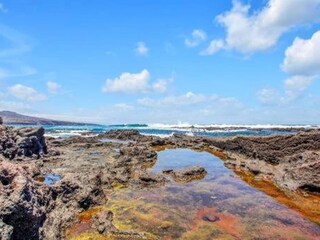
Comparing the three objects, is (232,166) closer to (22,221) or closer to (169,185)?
(169,185)

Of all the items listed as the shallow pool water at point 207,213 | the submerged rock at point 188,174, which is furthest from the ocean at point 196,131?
the shallow pool water at point 207,213

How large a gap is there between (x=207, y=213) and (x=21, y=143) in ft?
57.6

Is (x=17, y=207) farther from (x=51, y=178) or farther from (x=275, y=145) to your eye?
(x=275, y=145)

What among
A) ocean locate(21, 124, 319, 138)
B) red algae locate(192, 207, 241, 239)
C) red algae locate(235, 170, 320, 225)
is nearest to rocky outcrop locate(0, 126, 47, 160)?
red algae locate(192, 207, 241, 239)

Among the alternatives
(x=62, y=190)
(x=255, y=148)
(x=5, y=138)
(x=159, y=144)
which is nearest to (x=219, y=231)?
(x=62, y=190)

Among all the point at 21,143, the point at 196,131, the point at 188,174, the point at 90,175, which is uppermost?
the point at 21,143

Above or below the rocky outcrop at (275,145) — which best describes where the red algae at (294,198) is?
below

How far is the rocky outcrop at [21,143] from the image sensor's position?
2280 centimetres

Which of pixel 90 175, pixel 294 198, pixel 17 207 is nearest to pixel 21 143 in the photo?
pixel 90 175

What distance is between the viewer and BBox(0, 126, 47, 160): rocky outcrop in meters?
22.8

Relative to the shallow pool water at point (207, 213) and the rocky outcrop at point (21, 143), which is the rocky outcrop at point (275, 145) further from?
the rocky outcrop at point (21, 143)

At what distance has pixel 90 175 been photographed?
1489 cm

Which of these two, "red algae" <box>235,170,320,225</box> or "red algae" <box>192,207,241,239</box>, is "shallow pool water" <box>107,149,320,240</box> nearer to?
"red algae" <box>192,207,241,239</box>

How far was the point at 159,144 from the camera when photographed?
3650 centimetres
